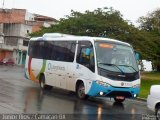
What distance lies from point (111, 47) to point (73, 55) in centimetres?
223

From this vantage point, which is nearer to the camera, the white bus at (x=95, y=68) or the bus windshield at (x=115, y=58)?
the white bus at (x=95, y=68)

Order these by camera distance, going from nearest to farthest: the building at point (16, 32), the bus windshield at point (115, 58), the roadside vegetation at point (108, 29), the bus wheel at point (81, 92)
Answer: the bus windshield at point (115, 58), the bus wheel at point (81, 92), the roadside vegetation at point (108, 29), the building at point (16, 32)

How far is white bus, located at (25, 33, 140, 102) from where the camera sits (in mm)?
19141

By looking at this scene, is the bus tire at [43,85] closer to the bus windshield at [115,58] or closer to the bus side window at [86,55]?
the bus side window at [86,55]

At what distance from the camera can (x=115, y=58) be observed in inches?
774

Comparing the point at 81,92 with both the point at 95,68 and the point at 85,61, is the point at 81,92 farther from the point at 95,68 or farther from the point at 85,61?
the point at 95,68

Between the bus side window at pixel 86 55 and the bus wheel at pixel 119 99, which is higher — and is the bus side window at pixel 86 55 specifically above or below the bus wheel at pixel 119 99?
above

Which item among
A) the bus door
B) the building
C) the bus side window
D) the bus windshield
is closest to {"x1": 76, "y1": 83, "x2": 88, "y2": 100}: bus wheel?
the bus door

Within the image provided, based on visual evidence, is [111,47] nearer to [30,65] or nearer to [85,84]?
[85,84]

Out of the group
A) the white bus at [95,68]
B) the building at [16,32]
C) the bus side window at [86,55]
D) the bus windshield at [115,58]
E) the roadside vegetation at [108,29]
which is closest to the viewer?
the white bus at [95,68]

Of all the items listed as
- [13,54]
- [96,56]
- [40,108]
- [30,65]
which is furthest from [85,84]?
[13,54]

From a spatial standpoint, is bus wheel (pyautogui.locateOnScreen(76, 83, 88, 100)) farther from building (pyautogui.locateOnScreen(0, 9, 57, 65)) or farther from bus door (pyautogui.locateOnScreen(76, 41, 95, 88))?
building (pyautogui.locateOnScreen(0, 9, 57, 65))

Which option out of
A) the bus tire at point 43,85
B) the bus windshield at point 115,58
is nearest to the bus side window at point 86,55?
the bus windshield at point 115,58

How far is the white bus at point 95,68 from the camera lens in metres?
19.1
